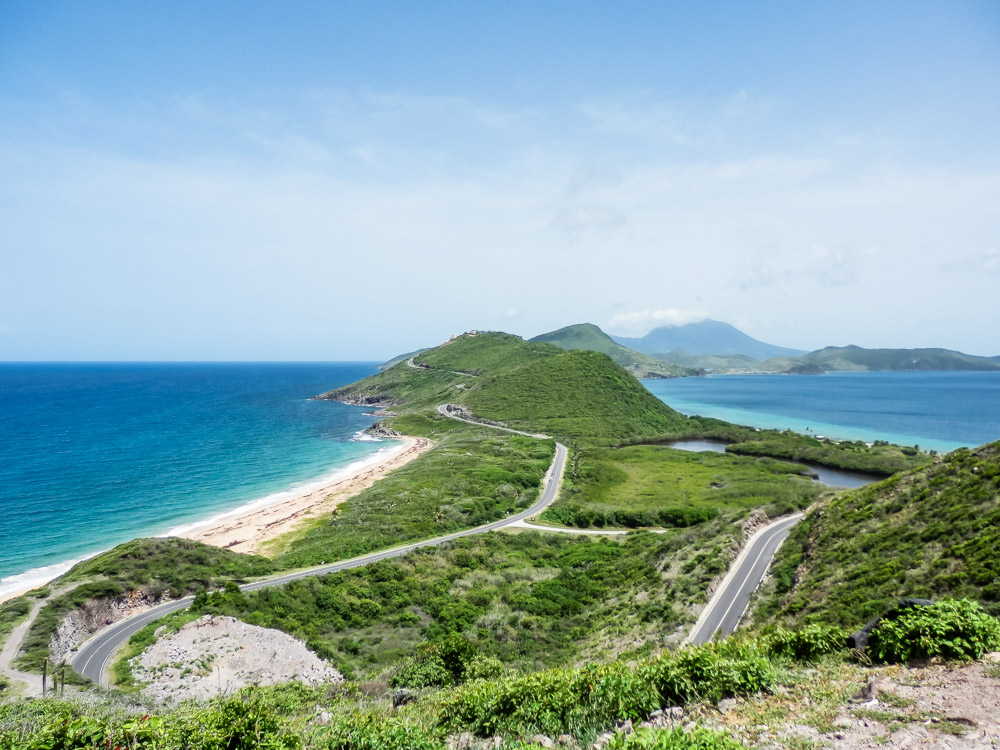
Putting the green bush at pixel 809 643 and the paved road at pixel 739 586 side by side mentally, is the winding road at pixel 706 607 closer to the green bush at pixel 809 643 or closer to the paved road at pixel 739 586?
the paved road at pixel 739 586

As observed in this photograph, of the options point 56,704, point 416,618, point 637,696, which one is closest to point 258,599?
point 416,618

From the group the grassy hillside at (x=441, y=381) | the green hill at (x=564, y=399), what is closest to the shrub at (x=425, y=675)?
the green hill at (x=564, y=399)

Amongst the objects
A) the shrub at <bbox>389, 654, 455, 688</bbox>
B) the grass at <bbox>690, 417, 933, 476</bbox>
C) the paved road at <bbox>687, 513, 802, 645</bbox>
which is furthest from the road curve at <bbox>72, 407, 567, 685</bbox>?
the grass at <bbox>690, 417, 933, 476</bbox>

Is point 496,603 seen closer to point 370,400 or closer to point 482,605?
point 482,605

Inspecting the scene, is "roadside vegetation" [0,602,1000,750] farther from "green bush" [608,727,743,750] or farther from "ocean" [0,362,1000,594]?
"ocean" [0,362,1000,594]

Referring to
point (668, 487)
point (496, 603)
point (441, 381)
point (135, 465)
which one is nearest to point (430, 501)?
point (496, 603)

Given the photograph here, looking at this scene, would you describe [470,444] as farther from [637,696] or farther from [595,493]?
[637,696]
